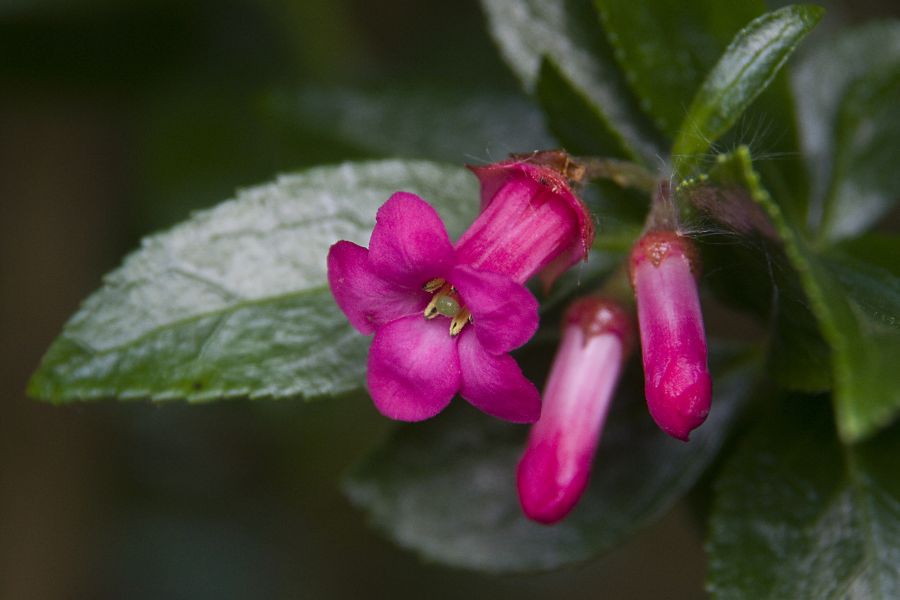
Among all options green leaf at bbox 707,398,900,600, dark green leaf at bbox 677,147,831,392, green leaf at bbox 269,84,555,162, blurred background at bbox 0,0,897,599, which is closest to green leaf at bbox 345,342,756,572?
green leaf at bbox 707,398,900,600

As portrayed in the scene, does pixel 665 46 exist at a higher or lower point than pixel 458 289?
higher

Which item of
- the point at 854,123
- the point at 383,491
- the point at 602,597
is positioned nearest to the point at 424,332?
the point at 383,491

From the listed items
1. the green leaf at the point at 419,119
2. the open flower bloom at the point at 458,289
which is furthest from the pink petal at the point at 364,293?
the green leaf at the point at 419,119

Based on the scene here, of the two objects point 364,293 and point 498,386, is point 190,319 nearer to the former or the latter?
point 364,293

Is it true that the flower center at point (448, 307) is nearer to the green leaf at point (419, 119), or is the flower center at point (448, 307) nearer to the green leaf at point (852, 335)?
the green leaf at point (852, 335)

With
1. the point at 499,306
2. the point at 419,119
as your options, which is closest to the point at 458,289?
the point at 499,306

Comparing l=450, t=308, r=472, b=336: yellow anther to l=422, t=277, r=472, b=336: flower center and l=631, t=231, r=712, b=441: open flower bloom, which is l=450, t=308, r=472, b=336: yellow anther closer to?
l=422, t=277, r=472, b=336: flower center
